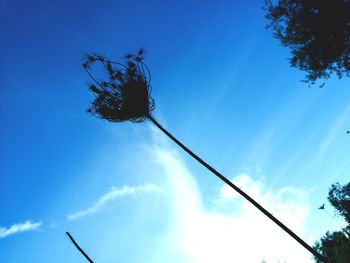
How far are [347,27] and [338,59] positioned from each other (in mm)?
2072

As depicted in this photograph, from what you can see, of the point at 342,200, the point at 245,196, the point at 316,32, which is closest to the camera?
the point at 245,196

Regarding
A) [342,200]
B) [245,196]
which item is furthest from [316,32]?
[342,200]

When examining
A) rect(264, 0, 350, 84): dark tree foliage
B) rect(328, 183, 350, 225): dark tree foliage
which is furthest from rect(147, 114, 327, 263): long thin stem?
rect(328, 183, 350, 225): dark tree foliage

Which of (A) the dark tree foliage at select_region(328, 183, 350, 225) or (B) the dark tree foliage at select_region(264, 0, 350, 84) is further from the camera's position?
(A) the dark tree foliage at select_region(328, 183, 350, 225)

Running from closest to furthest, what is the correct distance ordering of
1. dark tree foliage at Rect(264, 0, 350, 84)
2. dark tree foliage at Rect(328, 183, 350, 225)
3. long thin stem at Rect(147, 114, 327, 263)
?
long thin stem at Rect(147, 114, 327, 263) < dark tree foliage at Rect(264, 0, 350, 84) < dark tree foliage at Rect(328, 183, 350, 225)

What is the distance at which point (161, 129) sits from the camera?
7.96 meters

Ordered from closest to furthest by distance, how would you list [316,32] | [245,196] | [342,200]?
[245,196] → [316,32] → [342,200]

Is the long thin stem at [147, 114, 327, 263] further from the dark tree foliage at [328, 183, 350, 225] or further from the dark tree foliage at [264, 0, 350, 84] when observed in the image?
the dark tree foliage at [328, 183, 350, 225]

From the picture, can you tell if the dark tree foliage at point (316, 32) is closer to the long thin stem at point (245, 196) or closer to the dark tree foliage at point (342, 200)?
the long thin stem at point (245, 196)

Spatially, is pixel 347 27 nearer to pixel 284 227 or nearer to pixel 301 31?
pixel 301 31

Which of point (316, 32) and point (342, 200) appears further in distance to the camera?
point (342, 200)

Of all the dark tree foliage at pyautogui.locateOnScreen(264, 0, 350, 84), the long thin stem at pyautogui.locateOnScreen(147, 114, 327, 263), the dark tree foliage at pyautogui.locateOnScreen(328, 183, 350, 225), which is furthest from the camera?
the dark tree foliage at pyautogui.locateOnScreen(328, 183, 350, 225)

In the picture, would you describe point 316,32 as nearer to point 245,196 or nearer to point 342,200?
point 245,196

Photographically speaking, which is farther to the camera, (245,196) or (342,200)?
(342,200)
